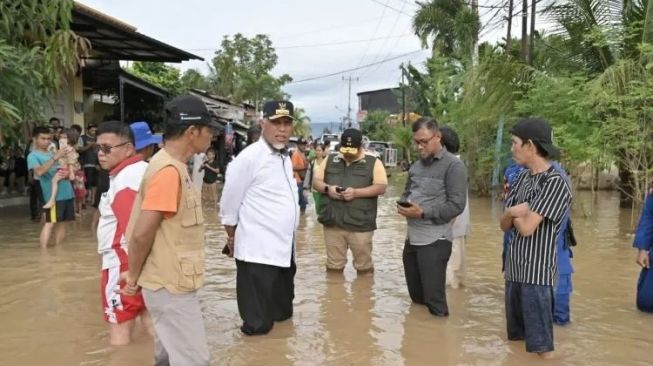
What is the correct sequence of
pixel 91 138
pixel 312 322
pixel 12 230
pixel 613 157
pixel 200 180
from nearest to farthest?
pixel 312 322 < pixel 12 230 < pixel 613 157 < pixel 91 138 < pixel 200 180

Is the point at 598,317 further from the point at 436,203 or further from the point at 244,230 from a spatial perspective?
the point at 244,230

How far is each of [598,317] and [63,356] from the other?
4364 millimetres

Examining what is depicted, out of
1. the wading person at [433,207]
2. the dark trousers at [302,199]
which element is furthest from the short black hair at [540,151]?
the dark trousers at [302,199]

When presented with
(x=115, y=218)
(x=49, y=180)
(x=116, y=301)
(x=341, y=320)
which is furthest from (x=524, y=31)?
(x=116, y=301)

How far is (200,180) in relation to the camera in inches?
563

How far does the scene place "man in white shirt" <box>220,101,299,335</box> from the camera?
188 inches

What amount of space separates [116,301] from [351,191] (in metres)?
2.96

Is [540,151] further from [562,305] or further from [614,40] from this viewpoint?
[614,40]

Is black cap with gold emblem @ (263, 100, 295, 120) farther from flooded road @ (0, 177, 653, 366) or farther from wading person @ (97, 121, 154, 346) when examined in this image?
flooded road @ (0, 177, 653, 366)

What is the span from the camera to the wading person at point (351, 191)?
6.70 meters

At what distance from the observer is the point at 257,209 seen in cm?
478

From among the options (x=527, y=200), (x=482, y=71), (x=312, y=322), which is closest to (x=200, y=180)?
(x=482, y=71)

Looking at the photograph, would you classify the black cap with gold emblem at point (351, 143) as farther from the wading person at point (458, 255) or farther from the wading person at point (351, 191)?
the wading person at point (458, 255)

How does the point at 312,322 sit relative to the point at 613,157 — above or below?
below
